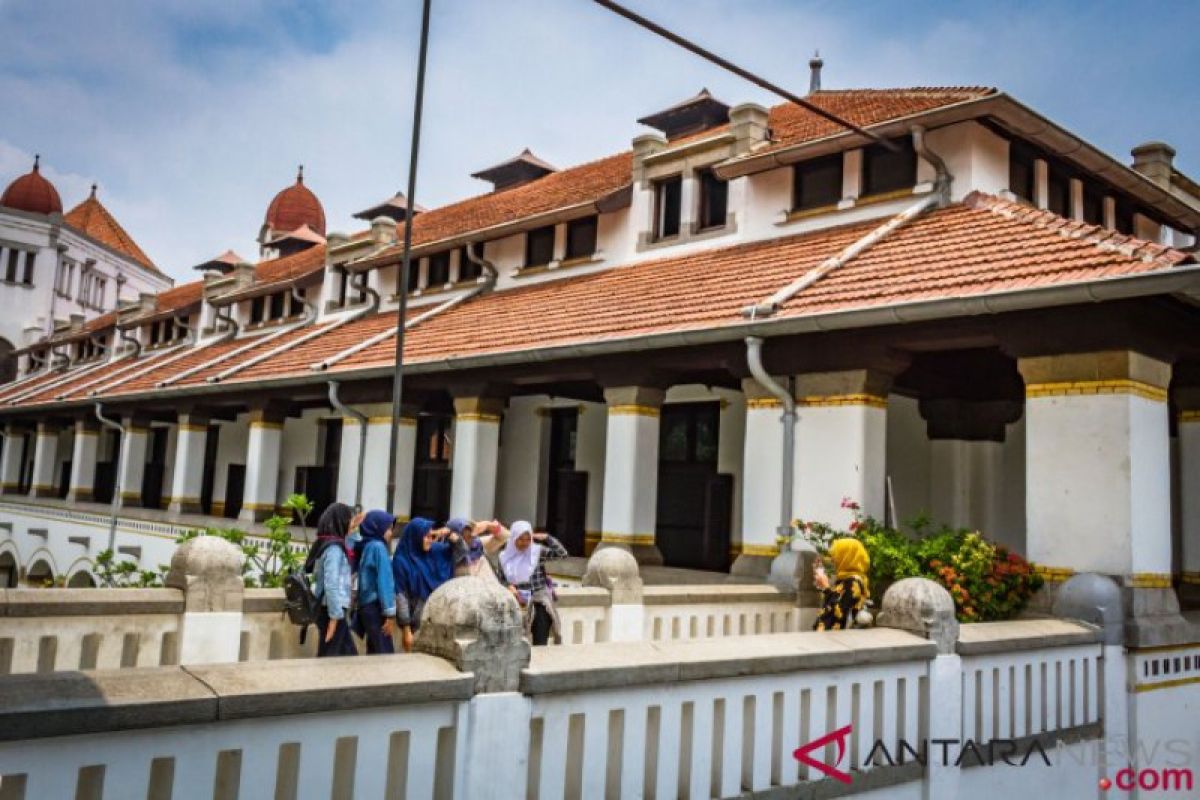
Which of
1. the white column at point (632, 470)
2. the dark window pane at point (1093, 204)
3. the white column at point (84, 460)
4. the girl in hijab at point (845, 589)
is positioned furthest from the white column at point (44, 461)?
the girl in hijab at point (845, 589)

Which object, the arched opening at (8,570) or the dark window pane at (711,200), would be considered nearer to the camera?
the dark window pane at (711,200)

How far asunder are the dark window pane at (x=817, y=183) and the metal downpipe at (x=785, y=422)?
4.12 meters

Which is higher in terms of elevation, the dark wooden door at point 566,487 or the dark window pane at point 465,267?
the dark window pane at point 465,267

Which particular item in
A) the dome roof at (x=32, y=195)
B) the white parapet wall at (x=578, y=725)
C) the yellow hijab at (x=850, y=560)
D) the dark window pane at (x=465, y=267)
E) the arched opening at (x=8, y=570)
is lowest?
the arched opening at (x=8, y=570)

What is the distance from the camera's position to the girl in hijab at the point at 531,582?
7.82 meters

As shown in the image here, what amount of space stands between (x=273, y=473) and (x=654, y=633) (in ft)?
43.7

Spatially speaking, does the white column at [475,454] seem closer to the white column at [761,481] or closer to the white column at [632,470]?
the white column at [632,470]

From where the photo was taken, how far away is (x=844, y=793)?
18.6 ft

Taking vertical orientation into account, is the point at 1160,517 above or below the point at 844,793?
→ above

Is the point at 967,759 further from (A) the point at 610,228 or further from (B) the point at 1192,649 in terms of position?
(A) the point at 610,228

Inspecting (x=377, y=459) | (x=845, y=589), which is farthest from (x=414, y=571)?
(x=377, y=459)

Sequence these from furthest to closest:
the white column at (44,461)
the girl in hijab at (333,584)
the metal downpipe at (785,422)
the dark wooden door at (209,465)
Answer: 1. the white column at (44,461)
2. the dark wooden door at (209,465)
3. the metal downpipe at (785,422)
4. the girl in hijab at (333,584)

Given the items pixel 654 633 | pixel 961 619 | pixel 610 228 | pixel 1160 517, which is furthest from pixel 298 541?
pixel 1160 517

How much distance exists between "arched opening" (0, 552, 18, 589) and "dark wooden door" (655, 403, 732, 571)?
20719 millimetres
